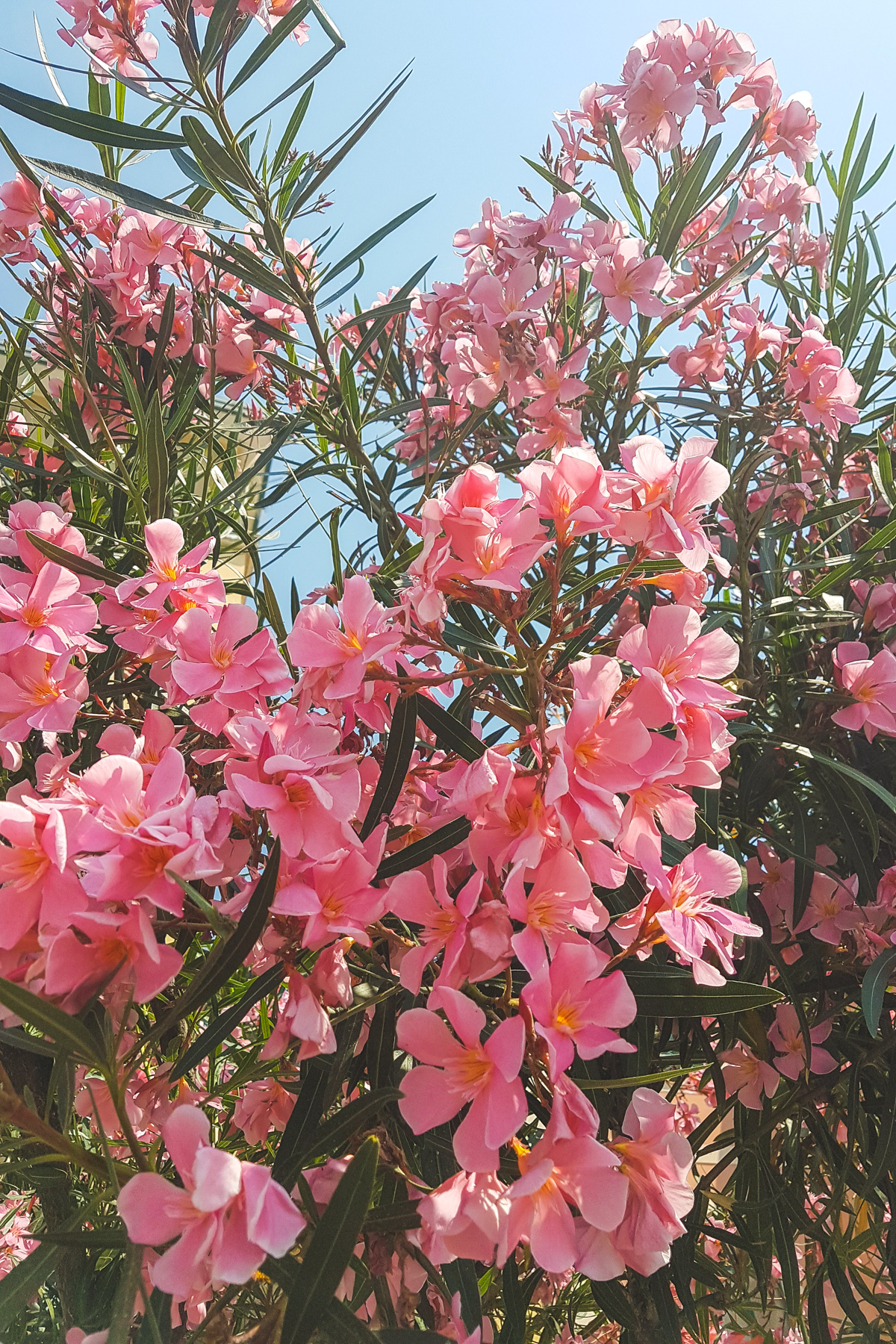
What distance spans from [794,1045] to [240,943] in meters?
0.62

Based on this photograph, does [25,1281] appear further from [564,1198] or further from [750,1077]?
[750,1077]

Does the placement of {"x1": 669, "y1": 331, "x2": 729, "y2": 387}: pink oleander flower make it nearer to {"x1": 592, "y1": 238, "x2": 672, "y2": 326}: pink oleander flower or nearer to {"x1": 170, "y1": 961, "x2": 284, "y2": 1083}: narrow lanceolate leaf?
{"x1": 592, "y1": 238, "x2": 672, "y2": 326}: pink oleander flower

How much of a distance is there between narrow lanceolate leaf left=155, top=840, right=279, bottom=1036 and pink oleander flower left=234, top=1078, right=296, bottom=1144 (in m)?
0.34

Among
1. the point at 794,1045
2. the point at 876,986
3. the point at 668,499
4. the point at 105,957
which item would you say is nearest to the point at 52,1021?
the point at 105,957

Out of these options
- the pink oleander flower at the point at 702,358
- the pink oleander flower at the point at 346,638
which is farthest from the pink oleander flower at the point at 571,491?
the pink oleander flower at the point at 702,358

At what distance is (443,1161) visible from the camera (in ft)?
2.15

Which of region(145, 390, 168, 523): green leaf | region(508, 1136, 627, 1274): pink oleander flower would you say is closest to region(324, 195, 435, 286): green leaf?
region(145, 390, 168, 523): green leaf

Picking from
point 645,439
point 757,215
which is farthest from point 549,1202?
point 757,215

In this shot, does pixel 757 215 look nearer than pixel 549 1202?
No

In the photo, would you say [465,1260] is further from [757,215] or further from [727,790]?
[757,215]

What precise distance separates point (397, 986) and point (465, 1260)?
191 mm

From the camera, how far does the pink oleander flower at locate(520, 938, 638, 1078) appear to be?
47 centimetres

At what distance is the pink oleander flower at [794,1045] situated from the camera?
2.77 ft

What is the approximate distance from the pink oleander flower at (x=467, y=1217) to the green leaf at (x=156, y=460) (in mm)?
637
